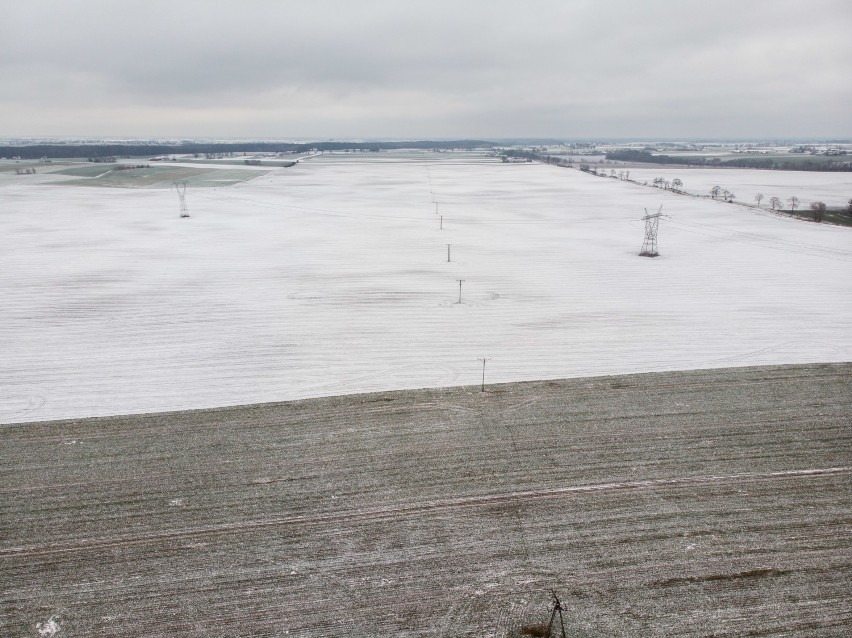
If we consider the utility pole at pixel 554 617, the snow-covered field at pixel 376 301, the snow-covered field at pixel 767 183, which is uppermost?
the snow-covered field at pixel 767 183

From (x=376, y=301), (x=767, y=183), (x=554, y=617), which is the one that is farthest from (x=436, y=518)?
(x=767, y=183)

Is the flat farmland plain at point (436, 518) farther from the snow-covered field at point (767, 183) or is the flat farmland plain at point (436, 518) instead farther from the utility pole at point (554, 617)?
the snow-covered field at point (767, 183)

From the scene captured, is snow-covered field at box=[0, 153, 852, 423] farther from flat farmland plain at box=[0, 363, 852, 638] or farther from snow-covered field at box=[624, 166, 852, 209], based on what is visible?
snow-covered field at box=[624, 166, 852, 209]

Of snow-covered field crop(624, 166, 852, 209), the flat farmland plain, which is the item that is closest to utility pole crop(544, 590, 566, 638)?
the flat farmland plain

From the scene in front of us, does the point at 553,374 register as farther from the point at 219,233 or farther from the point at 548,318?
the point at 219,233

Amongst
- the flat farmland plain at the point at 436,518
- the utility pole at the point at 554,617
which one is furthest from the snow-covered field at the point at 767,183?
the utility pole at the point at 554,617
